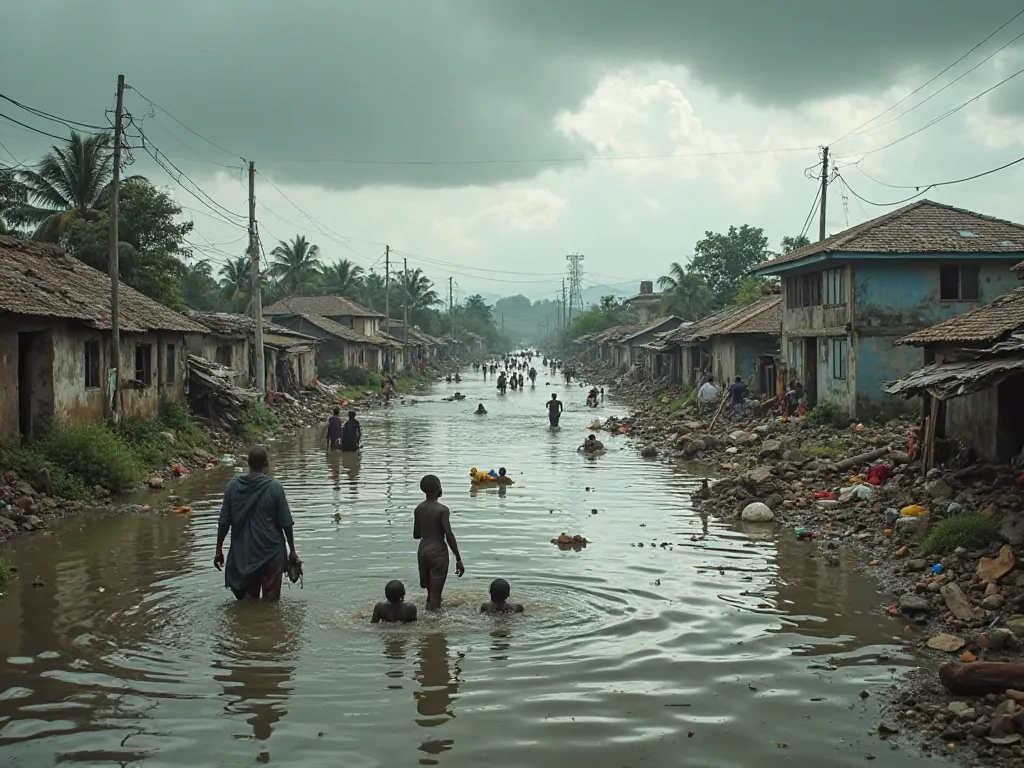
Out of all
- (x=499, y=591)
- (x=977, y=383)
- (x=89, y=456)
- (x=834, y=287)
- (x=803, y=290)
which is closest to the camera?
(x=499, y=591)

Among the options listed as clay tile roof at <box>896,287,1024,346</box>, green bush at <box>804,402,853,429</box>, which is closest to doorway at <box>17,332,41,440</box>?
clay tile roof at <box>896,287,1024,346</box>

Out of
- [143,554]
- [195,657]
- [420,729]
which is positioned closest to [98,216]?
[143,554]

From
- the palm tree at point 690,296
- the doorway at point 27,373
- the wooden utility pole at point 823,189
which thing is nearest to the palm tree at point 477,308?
the palm tree at point 690,296

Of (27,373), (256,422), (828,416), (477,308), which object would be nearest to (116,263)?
(27,373)

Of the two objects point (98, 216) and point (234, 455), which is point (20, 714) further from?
point (98, 216)

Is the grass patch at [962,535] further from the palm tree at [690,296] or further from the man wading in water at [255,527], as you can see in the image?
the palm tree at [690,296]

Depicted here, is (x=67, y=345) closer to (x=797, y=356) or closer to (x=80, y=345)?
(x=80, y=345)
